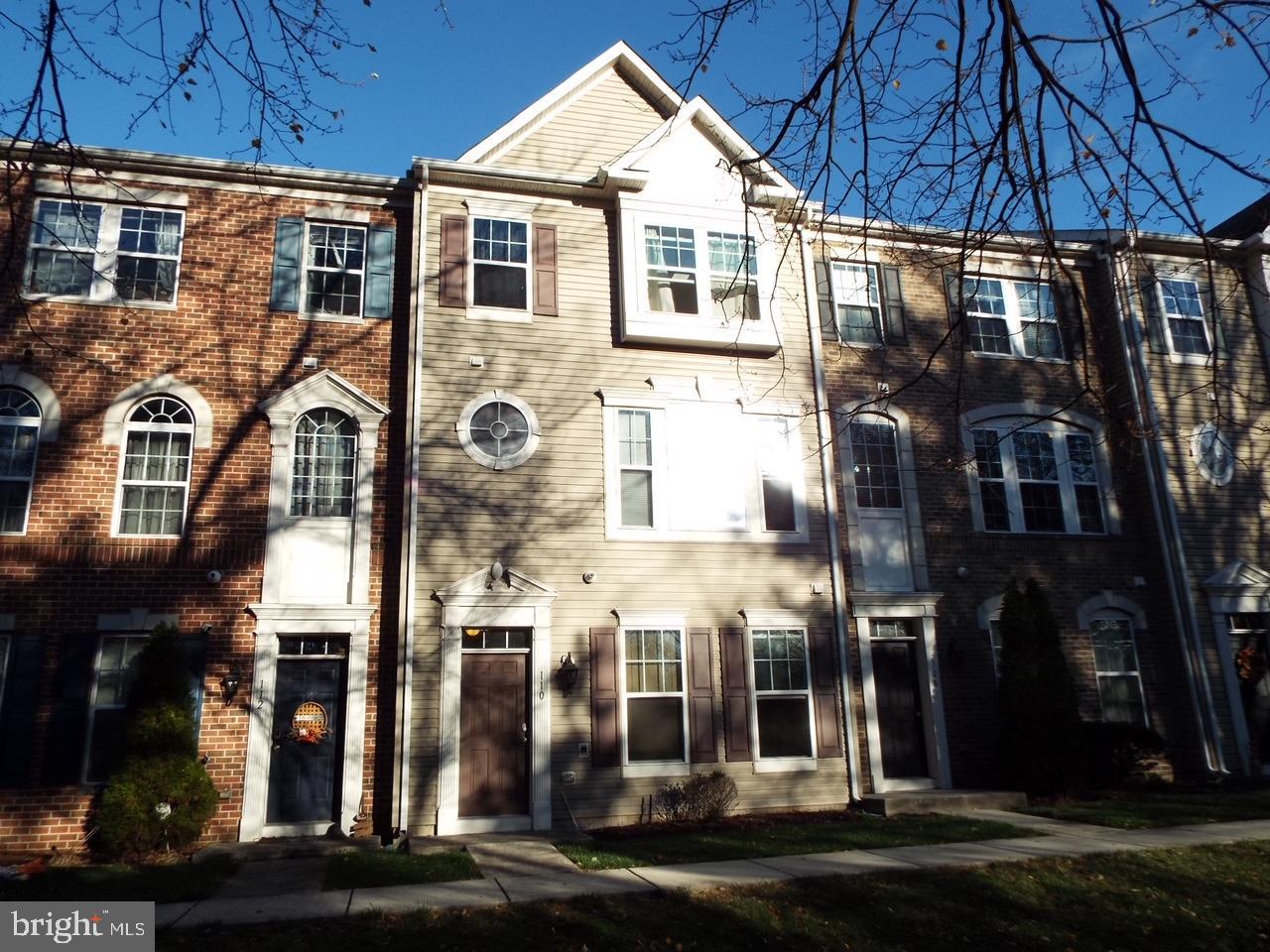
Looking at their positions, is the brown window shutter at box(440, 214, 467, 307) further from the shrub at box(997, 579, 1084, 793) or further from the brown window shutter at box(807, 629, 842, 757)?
the shrub at box(997, 579, 1084, 793)

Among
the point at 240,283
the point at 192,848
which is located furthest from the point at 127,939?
the point at 240,283

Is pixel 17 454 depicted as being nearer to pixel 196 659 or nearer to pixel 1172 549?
pixel 196 659

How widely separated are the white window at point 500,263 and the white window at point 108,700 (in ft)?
21.9

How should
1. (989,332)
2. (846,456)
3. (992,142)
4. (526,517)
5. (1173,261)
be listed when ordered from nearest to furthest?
(992,142) → (526,517) → (846,456) → (989,332) → (1173,261)

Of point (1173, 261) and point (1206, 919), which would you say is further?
point (1173, 261)

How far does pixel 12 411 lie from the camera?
12.2 m

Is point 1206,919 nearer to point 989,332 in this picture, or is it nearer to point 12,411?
point 989,332

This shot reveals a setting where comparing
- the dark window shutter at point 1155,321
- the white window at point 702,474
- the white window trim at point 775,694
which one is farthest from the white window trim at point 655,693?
the dark window shutter at point 1155,321

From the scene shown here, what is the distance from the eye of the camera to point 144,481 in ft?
40.3

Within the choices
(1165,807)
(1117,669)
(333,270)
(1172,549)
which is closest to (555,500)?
(333,270)

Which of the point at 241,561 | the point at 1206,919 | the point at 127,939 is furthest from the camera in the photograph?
the point at 241,561

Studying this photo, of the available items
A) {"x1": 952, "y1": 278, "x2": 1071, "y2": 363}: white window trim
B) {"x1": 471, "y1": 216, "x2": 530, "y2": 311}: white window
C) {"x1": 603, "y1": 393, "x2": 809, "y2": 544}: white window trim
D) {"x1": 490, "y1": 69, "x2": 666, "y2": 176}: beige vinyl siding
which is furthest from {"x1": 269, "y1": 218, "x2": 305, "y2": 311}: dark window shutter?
{"x1": 952, "y1": 278, "x2": 1071, "y2": 363}: white window trim

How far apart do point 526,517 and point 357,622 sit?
270 cm

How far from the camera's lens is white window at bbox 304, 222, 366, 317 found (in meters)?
13.5
